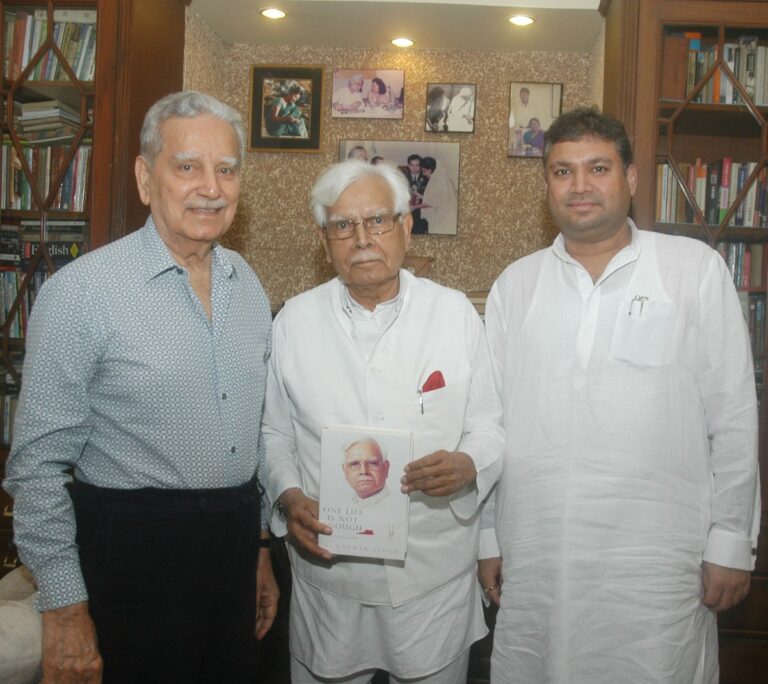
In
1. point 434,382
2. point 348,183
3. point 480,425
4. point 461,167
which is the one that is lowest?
point 480,425

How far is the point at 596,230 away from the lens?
1.99 m

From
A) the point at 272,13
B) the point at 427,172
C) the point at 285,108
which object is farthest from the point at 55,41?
the point at 427,172

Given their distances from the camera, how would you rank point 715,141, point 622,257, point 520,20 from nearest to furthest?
point 622,257 → point 715,141 → point 520,20

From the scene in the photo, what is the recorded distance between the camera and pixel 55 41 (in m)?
2.80

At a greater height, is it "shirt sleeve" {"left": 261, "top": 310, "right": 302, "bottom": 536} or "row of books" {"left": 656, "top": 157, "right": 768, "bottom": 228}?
"row of books" {"left": 656, "top": 157, "right": 768, "bottom": 228}

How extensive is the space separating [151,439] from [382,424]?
0.53 m

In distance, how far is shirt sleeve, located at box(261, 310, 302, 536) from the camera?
6.24 feet

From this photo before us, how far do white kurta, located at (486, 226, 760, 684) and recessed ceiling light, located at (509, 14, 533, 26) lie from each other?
61.8 inches

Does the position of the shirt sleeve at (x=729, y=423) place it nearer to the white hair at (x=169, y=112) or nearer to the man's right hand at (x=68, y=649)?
the white hair at (x=169, y=112)

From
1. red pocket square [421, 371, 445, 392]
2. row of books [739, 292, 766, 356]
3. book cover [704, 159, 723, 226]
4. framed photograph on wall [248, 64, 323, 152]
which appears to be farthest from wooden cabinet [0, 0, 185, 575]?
row of books [739, 292, 766, 356]

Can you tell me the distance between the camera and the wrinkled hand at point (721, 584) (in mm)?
1888

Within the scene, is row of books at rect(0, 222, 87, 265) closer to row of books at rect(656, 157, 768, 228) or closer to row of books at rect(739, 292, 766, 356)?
row of books at rect(656, 157, 768, 228)

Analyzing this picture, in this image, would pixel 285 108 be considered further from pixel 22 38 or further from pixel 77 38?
pixel 22 38

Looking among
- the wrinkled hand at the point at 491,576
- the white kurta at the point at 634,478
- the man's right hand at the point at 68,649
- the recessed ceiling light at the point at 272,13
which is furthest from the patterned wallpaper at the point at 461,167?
the man's right hand at the point at 68,649
